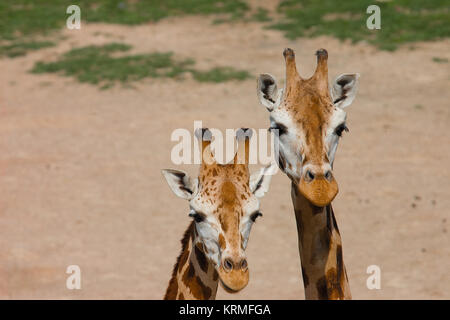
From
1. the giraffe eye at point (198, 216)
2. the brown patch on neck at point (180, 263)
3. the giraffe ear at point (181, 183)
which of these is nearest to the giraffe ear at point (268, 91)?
the giraffe ear at point (181, 183)

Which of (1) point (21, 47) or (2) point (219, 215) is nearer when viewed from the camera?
(2) point (219, 215)

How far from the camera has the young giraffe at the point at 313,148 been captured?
6.39 metres

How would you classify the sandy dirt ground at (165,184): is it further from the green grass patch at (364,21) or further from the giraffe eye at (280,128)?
the giraffe eye at (280,128)

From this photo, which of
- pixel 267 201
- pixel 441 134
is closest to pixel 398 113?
pixel 441 134

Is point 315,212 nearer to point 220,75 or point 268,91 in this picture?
point 268,91

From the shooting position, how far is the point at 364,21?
30844 mm

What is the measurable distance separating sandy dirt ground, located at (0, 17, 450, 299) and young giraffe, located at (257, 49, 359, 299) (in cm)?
670

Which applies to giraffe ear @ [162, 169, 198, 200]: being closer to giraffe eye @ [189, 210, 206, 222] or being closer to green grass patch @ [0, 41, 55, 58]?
giraffe eye @ [189, 210, 206, 222]

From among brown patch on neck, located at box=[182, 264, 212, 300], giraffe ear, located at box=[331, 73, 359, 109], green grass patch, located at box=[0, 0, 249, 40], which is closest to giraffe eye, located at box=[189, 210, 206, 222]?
brown patch on neck, located at box=[182, 264, 212, 300]

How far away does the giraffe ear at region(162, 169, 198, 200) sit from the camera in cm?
638

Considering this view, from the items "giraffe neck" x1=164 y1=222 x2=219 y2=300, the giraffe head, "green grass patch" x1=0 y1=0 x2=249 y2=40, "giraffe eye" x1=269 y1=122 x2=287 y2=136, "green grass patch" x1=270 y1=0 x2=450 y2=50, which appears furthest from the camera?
"green grass patch" x1=0 y1=0 x2=249 y2=40

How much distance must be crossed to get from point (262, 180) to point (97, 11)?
97.7 ft

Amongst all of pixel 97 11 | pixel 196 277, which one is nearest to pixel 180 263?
pixel 196 277
